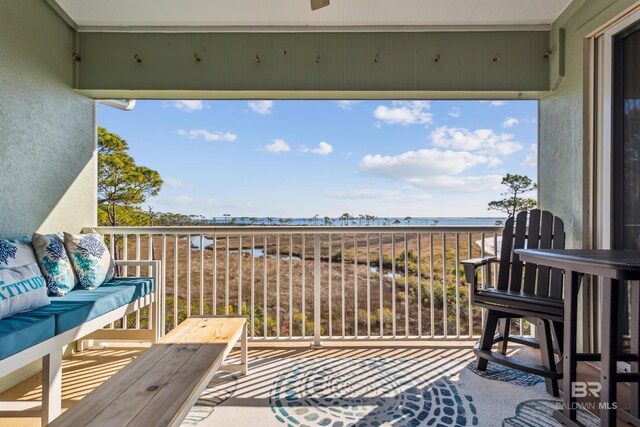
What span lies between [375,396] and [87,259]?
87.2 inches

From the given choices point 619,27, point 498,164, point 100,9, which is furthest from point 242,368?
point 498,164

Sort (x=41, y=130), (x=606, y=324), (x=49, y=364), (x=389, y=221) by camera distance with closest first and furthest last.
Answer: (x=606, y=324) < (x=49, y=364) < (x=41, y=130) < (x=389, y=221)

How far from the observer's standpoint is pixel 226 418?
187cm

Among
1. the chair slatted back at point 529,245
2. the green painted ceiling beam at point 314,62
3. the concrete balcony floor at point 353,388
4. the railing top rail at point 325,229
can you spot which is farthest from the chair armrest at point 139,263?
the chair slatted back at point 529,245

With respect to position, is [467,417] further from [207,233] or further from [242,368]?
[207,233]

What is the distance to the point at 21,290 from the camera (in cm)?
181

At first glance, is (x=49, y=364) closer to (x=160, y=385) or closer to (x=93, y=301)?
(x=93, y=301)

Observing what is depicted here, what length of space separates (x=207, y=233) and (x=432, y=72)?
235 cm

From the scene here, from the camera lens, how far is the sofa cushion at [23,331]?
1.54 metres

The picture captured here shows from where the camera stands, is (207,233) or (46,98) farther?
(207,233)

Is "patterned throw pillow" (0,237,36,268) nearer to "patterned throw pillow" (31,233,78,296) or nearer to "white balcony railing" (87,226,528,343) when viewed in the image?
"patterned throw pillow" (31,233,78,296)

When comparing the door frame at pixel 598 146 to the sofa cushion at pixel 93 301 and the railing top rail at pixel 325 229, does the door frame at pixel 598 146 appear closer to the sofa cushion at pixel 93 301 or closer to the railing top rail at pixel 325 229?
the railing top rail at pixel 325 229

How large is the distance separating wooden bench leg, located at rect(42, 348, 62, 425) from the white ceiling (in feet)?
8.31

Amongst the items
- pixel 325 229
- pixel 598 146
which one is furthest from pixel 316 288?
pixel 598 146
